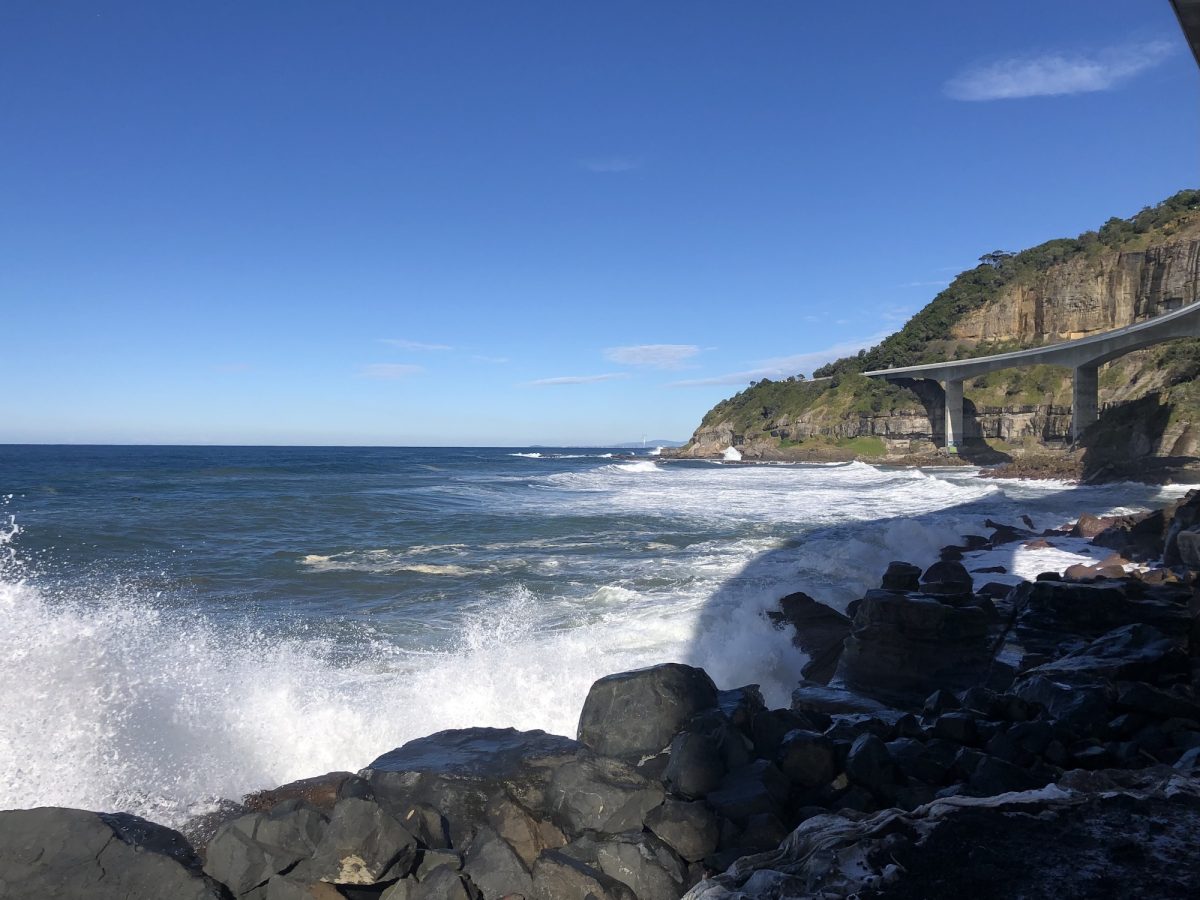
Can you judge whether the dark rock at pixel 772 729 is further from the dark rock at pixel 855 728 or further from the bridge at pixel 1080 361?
the bridge at pixel 1080 361

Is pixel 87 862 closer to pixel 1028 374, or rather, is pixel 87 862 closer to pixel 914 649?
pixel 914 649

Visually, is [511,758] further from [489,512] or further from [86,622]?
[489,512]

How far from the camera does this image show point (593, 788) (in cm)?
447

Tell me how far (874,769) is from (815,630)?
204 inches

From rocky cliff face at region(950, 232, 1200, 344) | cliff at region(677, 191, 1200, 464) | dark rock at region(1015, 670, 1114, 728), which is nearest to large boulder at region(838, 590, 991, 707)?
dark rock at region(1015, 670, 1114, 728)

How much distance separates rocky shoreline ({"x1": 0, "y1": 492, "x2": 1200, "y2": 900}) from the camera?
340cm

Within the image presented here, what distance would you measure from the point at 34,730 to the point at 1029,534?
19471mm

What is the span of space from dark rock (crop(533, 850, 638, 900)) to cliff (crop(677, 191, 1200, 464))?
44337 mm

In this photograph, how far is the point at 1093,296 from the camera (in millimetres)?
64875

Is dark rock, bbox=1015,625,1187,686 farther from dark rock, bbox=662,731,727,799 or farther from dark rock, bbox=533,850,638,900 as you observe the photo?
dark rock, bbox=533,850,638,900

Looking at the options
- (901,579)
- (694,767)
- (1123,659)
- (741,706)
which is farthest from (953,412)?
(694,767)

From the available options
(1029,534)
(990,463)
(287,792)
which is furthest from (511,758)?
(990,463)

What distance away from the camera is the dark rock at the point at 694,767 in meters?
4.50

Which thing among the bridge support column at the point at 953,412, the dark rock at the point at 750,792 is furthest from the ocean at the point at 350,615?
the bridge support column at the point at 953,412
